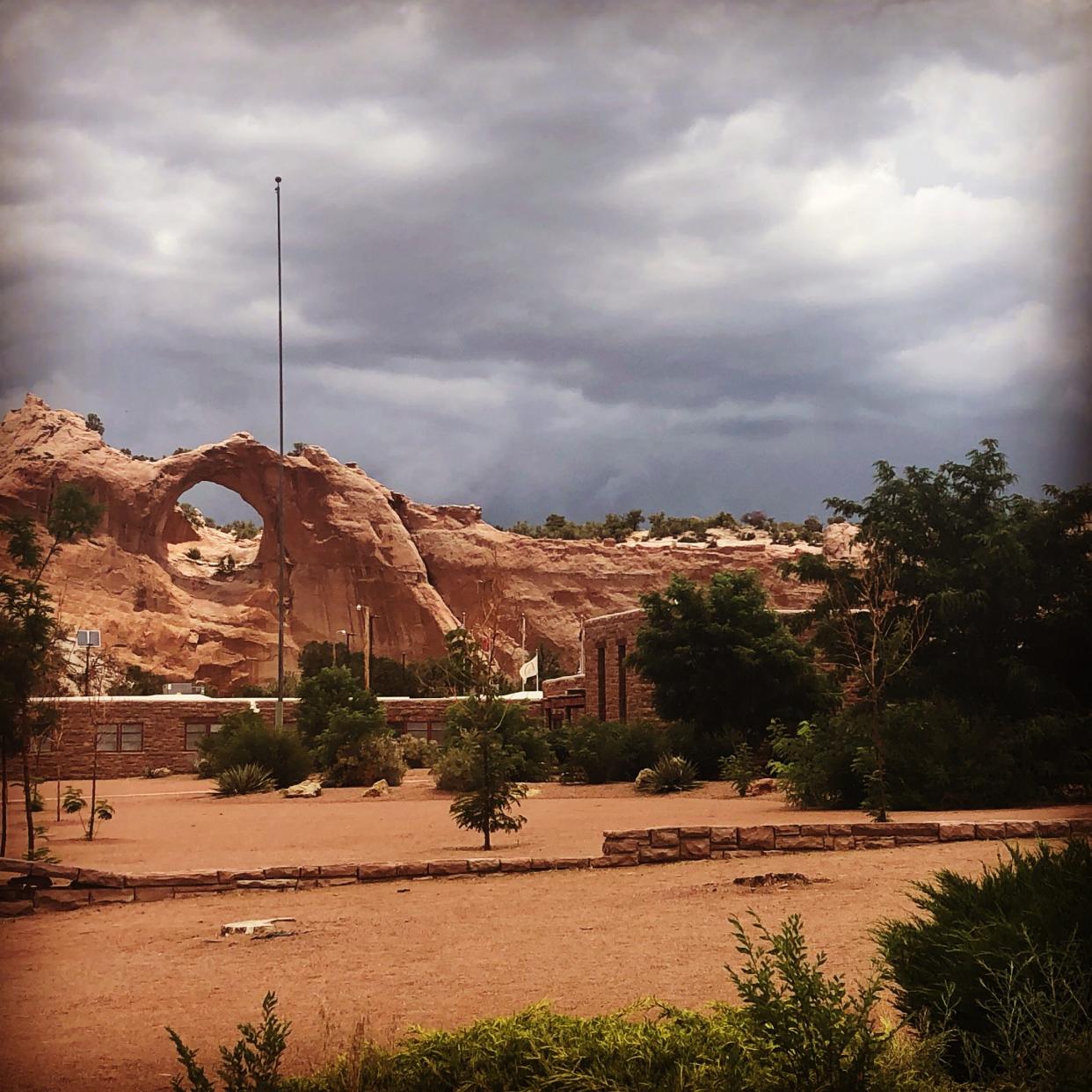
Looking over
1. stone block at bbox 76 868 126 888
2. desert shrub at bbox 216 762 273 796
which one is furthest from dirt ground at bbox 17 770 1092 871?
stone block at bbox 76 868 126 888

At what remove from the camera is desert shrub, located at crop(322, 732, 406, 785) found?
96.5 feet

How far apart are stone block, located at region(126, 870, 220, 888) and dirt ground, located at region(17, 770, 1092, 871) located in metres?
1.83

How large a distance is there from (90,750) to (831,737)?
2506 cm

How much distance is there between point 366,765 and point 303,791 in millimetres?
3678

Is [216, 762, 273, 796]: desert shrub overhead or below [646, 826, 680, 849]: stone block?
below

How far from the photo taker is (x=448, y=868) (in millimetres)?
11336

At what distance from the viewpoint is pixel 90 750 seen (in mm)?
35000

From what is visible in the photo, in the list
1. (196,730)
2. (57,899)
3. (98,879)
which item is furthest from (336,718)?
(57,899)

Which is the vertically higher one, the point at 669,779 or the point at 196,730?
the point at 196,730

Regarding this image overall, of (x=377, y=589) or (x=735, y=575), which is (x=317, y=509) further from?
(x=735, y=575)

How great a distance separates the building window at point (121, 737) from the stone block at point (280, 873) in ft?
90.5

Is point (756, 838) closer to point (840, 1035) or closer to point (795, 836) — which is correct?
point (795, 836)

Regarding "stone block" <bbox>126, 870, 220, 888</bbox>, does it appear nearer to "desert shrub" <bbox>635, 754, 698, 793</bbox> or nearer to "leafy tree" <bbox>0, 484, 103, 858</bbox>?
"leafy tree" <bbox>0, 484, 103, 858</bbox>

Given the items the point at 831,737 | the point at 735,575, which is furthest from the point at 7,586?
the point at 735,575
